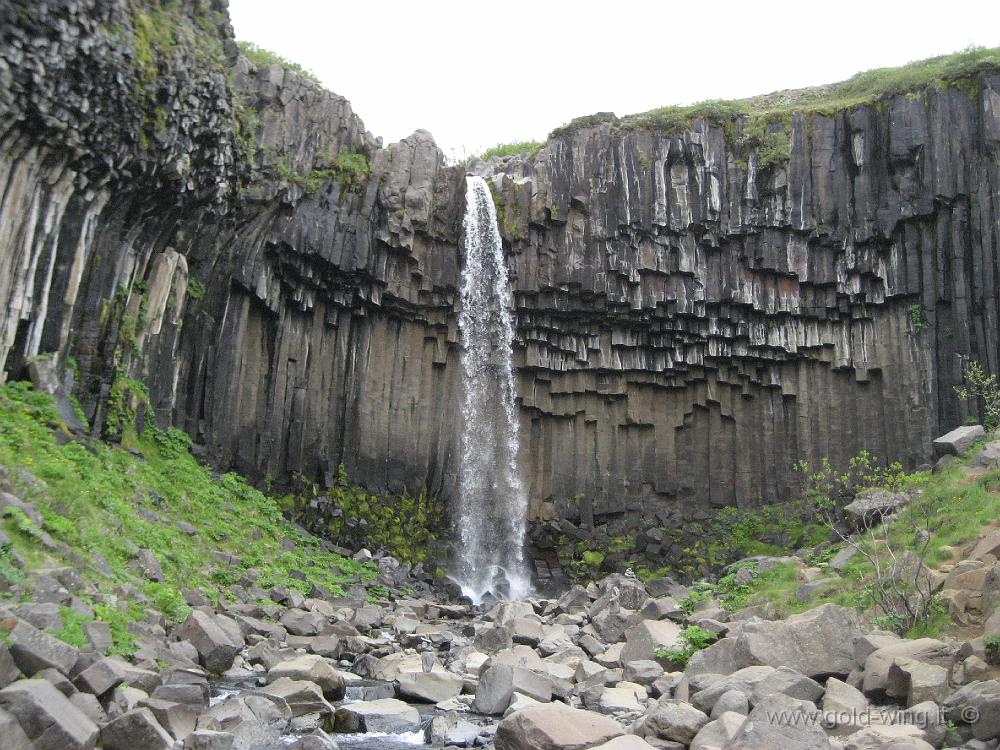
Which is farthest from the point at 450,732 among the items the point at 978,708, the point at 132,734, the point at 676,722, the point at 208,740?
the point at 978,708

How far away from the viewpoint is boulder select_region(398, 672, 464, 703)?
9953 millimetres

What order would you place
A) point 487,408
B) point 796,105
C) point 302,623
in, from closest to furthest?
point 302,623
point 487,408
point 796,105

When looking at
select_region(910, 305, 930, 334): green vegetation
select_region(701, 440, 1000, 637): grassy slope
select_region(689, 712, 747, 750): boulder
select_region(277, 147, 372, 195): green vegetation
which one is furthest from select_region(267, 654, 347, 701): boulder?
select_region(910, 305, 930, 334): green vegetation

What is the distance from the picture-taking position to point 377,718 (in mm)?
8789

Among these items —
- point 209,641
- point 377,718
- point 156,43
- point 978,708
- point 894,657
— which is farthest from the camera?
point 156,43

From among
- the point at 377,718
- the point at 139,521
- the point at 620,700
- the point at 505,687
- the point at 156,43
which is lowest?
the point at 377,718

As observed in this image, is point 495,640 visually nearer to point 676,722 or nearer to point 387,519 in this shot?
point 676,722

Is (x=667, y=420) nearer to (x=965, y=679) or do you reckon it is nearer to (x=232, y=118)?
(x=232, y=118)

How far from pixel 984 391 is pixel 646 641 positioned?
14.7 metres

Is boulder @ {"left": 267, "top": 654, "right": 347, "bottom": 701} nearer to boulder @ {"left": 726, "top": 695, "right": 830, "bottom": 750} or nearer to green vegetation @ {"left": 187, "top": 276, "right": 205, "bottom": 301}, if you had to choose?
boulder @ {"left": 726, "top": 695, "right": 830, "bottom": 750}

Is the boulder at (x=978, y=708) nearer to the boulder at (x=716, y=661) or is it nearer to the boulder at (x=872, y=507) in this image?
the boulder at (x=716, y=661)

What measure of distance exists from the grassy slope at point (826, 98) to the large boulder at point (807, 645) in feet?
69.2

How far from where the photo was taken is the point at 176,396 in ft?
66.5

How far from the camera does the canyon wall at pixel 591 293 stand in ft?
69.1
